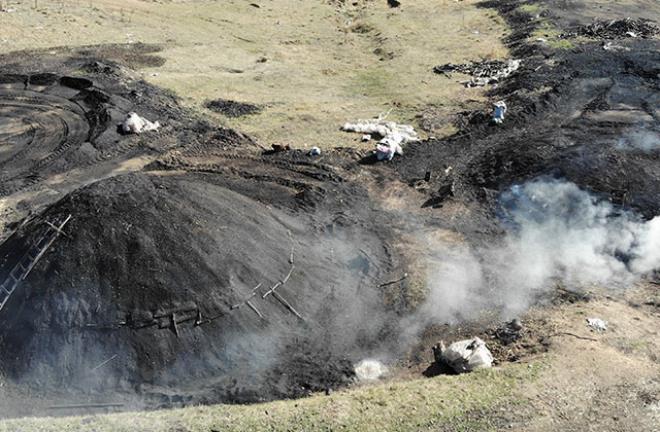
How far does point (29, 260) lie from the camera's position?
488 inches

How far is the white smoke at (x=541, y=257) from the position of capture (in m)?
13.9

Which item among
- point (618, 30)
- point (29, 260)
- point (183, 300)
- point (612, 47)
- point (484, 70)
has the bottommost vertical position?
point (183, 300)

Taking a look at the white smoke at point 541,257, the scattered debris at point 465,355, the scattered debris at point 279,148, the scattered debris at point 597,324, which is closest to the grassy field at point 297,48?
the scattered debris at point 279,148

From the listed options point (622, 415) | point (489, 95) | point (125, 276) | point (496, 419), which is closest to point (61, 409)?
point (125, 276)

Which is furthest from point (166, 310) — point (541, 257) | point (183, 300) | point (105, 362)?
point (541, 257)

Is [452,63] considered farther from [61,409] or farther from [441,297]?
[61,409]

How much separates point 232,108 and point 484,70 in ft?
42.9

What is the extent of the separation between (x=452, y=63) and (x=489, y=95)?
510 cm

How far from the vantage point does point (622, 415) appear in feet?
33.3

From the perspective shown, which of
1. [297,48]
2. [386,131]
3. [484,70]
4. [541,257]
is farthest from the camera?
→ [297,48]

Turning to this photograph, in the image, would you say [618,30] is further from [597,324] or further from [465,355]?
[465,355]

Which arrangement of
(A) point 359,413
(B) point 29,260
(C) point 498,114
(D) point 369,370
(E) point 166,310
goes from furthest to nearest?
(C) point 498,114, (B) point 29,260, (D) point 369,370, (E) point 166,310, (A) point 359,413

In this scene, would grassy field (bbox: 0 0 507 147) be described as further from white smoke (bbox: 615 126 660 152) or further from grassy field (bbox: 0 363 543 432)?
grassy field (bbox: 0 363 543 432)

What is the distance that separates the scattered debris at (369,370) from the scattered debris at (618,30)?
26.1 meters
